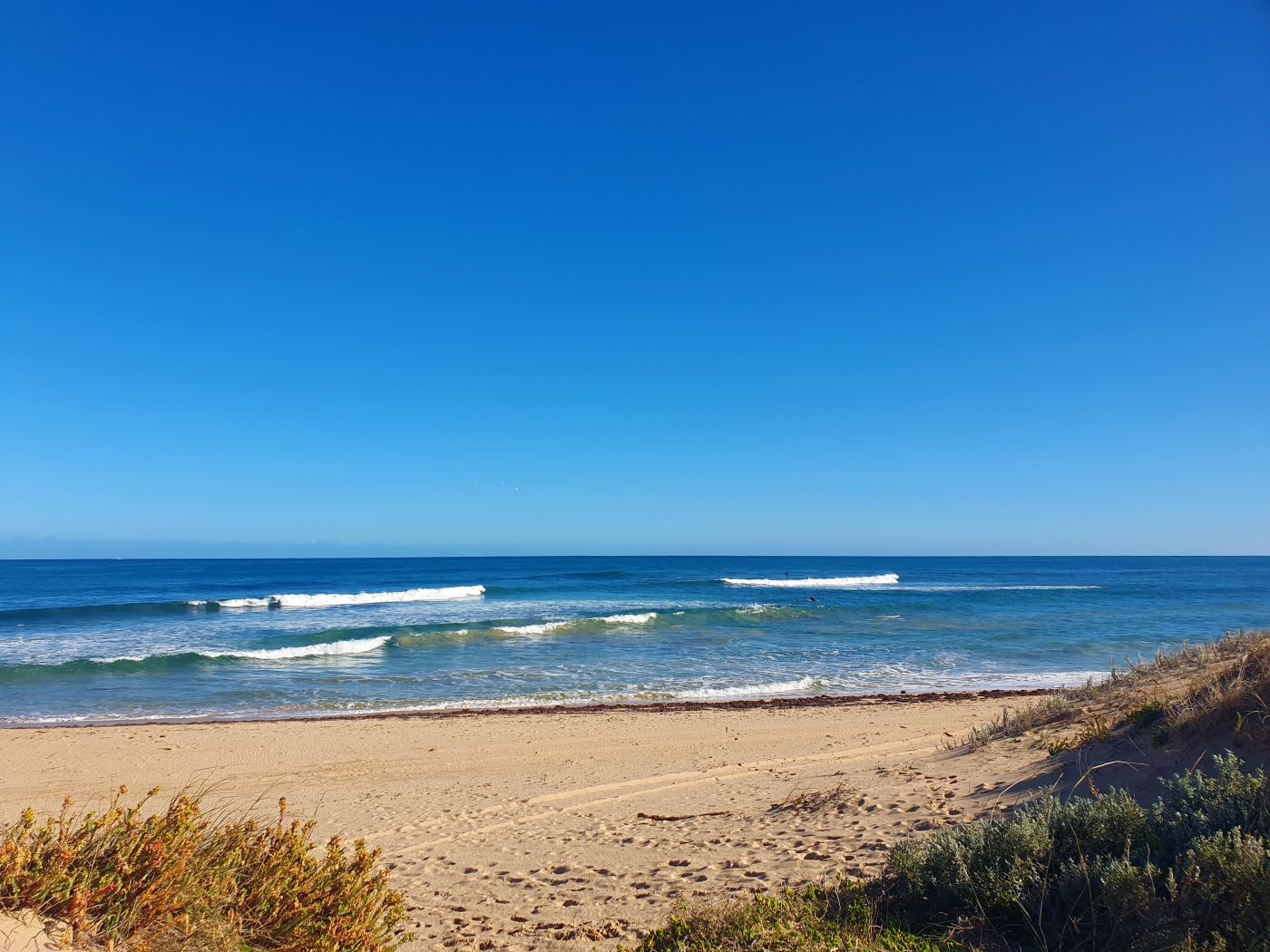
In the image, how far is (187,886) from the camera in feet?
11.3

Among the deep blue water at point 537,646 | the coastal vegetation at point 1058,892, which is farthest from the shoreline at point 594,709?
the coastal vegetation at point 1058,892

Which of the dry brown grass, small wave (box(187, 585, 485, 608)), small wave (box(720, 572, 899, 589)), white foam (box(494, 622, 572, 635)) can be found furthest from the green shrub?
small wave (box(720, 572, 899, 589))

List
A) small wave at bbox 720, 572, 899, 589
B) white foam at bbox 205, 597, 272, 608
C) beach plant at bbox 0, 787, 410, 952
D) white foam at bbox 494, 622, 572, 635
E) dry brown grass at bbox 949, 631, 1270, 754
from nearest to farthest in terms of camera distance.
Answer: beach plant at bbox 0, 787, 410, 952
dry brown grass at bbox 949, 631, 1270, 754
white foam at bbox 494, 622, 572, 635
white foam at bbox 205, 597, 272, 608
small wave at bbox 720, 572, 899, 589

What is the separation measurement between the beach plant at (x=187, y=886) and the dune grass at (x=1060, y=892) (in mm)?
1638

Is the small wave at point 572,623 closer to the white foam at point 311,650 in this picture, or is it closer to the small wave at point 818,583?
the white foam at point 311,650

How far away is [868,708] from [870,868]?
9.63 metres

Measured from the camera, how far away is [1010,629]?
27.4m

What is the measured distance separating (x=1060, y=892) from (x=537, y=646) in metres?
20.5

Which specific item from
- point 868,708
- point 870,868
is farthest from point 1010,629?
point 870,868

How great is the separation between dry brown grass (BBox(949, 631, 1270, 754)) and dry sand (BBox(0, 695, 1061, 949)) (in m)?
0.62

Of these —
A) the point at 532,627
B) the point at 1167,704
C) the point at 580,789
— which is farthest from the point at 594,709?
the point at 532,627

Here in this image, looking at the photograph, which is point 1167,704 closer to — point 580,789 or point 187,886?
point 580,789

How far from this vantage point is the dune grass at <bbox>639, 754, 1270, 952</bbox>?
3.37 metres

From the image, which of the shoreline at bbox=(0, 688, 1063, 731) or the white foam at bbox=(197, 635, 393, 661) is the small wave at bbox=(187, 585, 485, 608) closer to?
the white foam at bbox=(197, 635, 393, 661)
